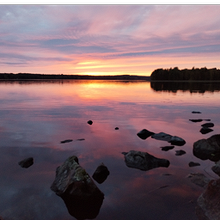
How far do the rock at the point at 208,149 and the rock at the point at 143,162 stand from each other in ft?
9.03

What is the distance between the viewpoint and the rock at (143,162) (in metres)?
10.0

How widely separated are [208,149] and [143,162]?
4.89 metres

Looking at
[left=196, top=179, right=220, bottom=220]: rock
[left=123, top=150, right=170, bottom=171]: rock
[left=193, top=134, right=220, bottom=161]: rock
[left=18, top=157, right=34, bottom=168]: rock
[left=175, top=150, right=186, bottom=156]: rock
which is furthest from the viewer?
[left=175, top=150, right=186, bottom=156]: rock

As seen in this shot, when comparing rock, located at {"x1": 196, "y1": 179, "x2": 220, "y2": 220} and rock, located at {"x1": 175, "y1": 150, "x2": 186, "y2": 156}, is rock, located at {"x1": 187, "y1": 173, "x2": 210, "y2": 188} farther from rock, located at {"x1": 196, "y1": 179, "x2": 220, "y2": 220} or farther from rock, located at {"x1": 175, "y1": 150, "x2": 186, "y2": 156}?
rock, located at {"x1": 175, "y1": 150, "x2": 186, "y2": 156}

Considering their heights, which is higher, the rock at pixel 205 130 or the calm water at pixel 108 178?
the rock at pixel 205 130

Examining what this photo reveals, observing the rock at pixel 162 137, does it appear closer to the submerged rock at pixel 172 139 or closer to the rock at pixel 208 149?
the submerged rock at pixel 172 139

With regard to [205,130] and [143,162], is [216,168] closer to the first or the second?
[143,162]

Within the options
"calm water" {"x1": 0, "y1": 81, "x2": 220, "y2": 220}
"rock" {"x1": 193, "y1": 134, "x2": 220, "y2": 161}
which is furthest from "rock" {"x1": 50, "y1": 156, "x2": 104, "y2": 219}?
"rock" {"x1": 193, "y1": 134, "x2": 220, "y2": 161}

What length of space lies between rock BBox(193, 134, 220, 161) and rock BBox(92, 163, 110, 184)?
6095mm

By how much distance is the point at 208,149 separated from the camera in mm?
11859

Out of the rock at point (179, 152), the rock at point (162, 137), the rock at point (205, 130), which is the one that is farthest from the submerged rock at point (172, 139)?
the rock at point (205, 130)

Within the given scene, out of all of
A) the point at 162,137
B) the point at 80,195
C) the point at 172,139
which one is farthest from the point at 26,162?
the point at 172,139

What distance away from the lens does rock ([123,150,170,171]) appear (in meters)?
10.0

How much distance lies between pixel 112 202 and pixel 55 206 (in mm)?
2230
